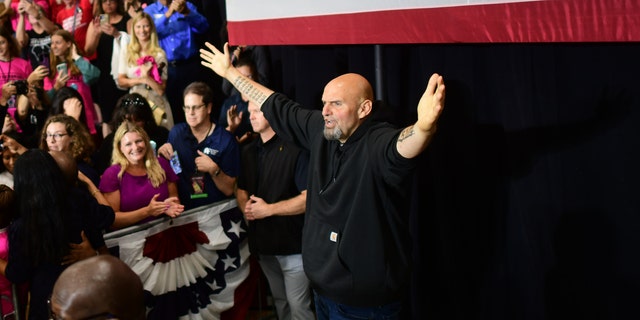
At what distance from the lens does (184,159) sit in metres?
4.50

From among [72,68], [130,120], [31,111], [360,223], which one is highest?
[72,68]

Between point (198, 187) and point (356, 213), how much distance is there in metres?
1.69

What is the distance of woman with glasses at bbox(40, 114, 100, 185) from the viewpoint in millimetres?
4281

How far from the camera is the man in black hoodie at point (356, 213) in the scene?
2.94 m

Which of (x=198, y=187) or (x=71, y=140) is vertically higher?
(x=71, y=140)

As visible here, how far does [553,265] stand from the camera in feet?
10.9

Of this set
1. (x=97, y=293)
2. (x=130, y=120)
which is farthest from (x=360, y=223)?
Answer: (x=130, y=120)

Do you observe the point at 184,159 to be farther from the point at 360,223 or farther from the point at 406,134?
the point at 406,134

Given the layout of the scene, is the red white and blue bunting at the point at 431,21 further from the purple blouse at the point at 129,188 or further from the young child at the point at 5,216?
the young child at the point at 5,216

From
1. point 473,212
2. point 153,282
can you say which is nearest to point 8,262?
point 153,282

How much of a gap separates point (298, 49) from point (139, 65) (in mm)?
1583

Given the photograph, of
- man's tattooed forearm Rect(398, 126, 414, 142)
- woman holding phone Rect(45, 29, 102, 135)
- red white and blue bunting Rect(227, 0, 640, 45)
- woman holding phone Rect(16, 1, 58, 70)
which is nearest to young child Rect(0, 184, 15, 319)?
red white and blue bunting Rect(227, 0, 640, 45)

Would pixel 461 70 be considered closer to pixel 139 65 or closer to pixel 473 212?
pixel 473 212

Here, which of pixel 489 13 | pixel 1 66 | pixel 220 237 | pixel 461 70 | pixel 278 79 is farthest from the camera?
pixel 1 66
